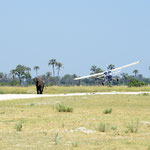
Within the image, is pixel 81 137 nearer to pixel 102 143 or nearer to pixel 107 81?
pixel 102 143

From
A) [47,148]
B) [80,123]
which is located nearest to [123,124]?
[80,123]

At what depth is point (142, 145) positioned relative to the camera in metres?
13.9

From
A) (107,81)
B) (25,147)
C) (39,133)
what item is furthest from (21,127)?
(107,81)

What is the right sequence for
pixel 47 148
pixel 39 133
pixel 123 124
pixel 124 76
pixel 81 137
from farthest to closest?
pixel 124 76, pixel 123 124, pixel 39 133, pixel 81 137, pixel 47 148

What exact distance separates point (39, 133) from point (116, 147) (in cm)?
443

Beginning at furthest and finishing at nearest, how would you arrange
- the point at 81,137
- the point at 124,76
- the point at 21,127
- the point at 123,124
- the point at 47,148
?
the point at 124,76 → the point at 123,124 → the point at 21,127 → the point at 81,137 → the point at 47,148

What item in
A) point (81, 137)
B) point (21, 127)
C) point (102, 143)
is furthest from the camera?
point (21, 127)

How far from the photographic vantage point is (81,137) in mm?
15969

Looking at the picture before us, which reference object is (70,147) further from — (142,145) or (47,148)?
(142,145)

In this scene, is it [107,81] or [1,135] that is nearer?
[1,135]

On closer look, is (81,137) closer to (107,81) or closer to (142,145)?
(142,145)

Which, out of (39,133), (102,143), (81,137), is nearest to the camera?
(102,143)

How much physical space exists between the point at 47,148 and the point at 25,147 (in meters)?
0.70

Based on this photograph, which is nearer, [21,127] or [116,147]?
[116,147]
